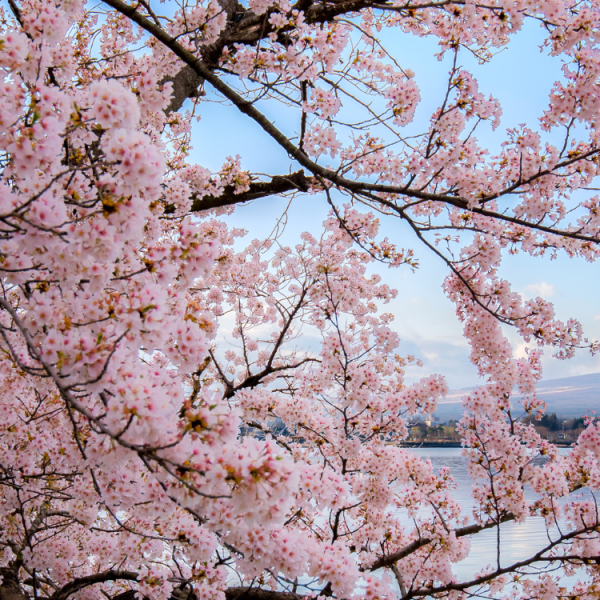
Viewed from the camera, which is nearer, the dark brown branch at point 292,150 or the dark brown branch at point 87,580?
the dark brown branch at point 292,150

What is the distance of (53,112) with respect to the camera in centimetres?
147

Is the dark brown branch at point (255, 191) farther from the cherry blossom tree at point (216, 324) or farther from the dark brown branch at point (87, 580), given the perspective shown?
the dark brown branch at point (87, 580)

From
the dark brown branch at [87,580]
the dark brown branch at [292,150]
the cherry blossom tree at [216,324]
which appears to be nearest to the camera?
the cherry blossom tree at [216,324]

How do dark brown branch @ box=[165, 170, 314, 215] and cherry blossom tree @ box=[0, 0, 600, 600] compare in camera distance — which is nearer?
cherry blossom tree @ box=[0, 0, 600, 600]

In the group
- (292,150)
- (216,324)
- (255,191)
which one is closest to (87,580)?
(216,324)

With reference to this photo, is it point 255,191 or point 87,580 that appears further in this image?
point 255,191

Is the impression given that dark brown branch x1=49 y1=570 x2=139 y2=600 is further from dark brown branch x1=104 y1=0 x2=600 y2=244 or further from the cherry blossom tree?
dark brown branch x1=104 y1=0 x2=600 y2=244

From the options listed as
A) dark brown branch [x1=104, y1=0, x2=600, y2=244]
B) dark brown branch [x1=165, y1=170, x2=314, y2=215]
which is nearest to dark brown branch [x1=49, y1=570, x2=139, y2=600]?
dark brown branch [x1=104, y1=0, x2=600, y2=244]

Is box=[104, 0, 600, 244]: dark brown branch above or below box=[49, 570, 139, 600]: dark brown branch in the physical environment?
above

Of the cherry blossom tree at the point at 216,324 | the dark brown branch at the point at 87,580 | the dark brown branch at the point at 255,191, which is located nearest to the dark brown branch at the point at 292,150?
the cherry blossom tree at the point at 216,324

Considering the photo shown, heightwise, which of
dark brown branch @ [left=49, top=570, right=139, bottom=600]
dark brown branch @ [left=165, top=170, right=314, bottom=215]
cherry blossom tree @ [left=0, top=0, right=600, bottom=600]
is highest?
dark brown branch @ [left=165, top=170, right=314, bottom=215]

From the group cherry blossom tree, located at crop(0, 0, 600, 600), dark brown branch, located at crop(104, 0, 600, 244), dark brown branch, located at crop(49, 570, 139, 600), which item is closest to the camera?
cherry blossom tree, located at crop(0, 0, 600, 600)

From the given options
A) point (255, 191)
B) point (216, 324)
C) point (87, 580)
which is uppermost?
point (255, 191)

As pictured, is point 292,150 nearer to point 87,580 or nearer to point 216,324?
point 216,324
